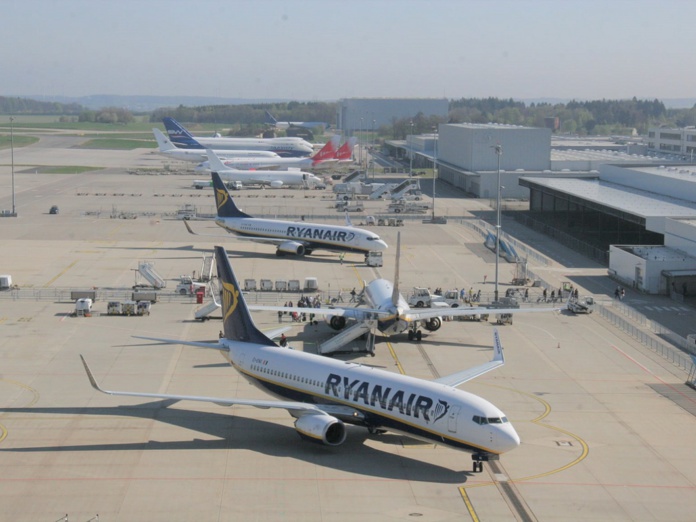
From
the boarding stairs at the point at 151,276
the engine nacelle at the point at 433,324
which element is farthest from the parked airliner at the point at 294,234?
the engine nacelle at the point at 433,324

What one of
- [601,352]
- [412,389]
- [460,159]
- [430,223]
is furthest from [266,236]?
[460,159]

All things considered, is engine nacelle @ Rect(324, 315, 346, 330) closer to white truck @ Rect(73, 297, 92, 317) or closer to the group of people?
the group of people

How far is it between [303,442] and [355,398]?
355 cm

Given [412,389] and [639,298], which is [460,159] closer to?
[639,298]

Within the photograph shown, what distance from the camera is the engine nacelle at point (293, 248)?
100938 mm

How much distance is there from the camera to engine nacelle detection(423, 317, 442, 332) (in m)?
67.7

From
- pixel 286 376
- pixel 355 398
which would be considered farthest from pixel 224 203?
pixel 355 398

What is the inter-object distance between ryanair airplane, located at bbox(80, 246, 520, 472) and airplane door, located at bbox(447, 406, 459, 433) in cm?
4

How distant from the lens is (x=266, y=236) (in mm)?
102500

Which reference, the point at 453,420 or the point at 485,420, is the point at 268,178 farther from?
the point at 485,420

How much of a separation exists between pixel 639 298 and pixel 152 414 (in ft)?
165

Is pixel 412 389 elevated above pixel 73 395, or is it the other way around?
pixel 412 389

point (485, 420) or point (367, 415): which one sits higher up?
point (485, 420)

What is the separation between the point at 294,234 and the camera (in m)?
102
